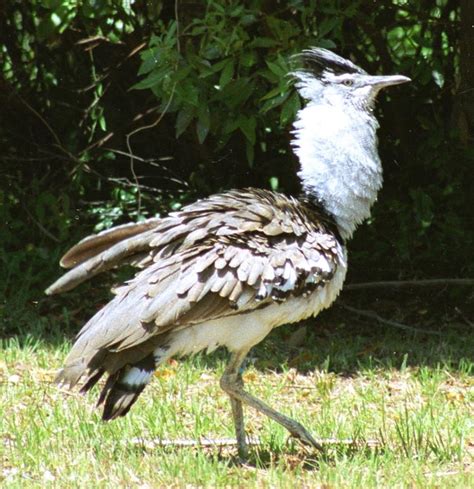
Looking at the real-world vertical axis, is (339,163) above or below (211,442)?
above

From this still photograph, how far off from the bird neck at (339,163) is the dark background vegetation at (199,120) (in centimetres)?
79

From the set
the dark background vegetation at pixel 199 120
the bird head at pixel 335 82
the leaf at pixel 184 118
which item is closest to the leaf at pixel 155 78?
the dark background vegetation at pixel 199 120

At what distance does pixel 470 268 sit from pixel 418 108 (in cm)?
111

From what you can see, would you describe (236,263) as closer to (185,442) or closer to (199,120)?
(185,442)

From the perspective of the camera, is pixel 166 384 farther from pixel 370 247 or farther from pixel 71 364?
pixel 370 247

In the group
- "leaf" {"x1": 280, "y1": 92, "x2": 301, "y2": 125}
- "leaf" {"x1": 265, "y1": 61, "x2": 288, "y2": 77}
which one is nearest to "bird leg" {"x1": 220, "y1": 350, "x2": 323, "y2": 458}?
"leaf" {"x1": 280, "y1": 92, "x2": 301, "y2": 125}

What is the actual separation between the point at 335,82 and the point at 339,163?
0.47 meters

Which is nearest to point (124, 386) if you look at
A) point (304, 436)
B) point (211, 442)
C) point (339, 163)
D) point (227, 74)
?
point (211, 442)

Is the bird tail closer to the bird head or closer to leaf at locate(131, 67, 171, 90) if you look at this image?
the bird head

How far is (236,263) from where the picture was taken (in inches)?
185

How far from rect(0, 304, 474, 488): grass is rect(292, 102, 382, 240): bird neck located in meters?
0.96

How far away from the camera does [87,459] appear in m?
4.66

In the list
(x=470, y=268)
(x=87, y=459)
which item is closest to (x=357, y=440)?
(x=87, y=459)

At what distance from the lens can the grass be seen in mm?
4492
